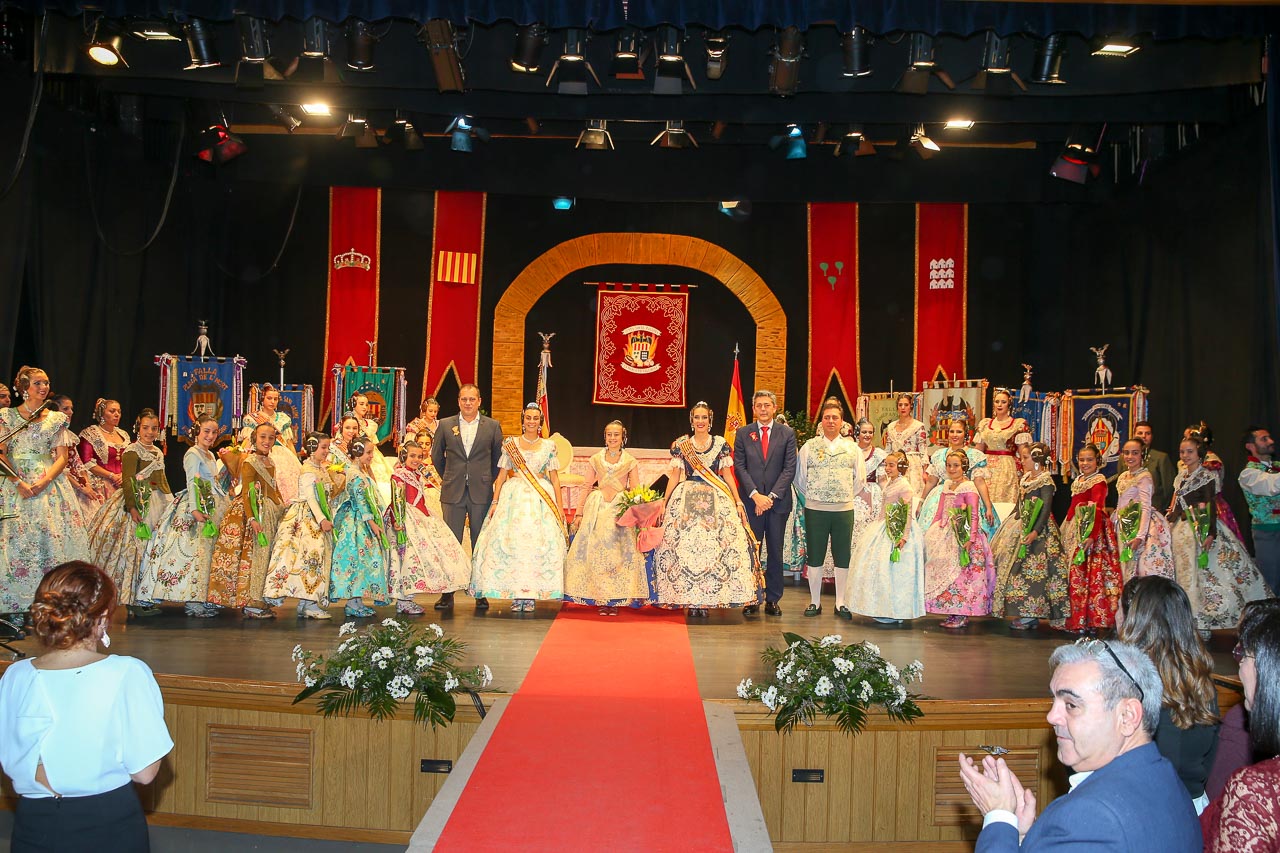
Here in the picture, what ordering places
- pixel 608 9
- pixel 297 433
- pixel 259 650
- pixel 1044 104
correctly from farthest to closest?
pixel 297 433 < pixel 1044 104 < pixel 608 9 < pixel 259 650

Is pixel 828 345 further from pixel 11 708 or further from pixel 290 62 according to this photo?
pixel 11 708

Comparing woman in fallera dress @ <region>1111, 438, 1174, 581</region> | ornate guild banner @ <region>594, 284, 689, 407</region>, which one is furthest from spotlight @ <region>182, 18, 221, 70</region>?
woman in fallera dress @ <region>1111, 438, 1174, 581</region>

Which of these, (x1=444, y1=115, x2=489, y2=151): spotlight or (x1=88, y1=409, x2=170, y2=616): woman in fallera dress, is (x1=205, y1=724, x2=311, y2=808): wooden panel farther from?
(x1=444, y1=115, x2=489, y2=151): spotlight

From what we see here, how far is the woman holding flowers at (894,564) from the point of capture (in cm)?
679

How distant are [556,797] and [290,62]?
18.7 ft

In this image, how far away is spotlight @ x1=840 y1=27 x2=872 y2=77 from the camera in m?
7.13

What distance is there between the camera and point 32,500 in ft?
21.2

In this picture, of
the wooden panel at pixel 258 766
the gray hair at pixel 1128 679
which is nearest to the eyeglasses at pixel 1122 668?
the gray hair at pixel 1128 679

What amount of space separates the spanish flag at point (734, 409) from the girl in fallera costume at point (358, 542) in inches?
234

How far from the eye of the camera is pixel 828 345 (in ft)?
41.3

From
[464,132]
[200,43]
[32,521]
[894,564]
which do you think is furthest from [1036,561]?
[464,132]

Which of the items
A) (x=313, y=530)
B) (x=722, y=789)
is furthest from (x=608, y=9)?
(x=722, y=789)

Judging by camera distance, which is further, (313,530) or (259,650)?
(313,530)

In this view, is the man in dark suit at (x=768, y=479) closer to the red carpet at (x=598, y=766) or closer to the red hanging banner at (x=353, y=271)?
the red carpet at (x=598, y=766)
